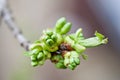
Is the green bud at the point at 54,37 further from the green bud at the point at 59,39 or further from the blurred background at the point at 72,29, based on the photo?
the blurred background at the point at 72,29

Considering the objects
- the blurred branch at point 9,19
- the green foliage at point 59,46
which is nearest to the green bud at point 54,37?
the green foliage at point 59,46

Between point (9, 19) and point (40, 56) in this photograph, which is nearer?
point (40, 56)

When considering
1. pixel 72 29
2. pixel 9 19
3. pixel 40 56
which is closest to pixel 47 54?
pixel 40 56

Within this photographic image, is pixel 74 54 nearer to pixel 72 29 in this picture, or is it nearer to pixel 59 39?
pixel 59 39

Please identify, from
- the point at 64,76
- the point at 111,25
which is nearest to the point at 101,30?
the point at 111,25

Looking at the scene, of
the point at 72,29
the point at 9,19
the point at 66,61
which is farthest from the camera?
the point at 72,29

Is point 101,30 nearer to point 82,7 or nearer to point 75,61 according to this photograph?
point 82,7
